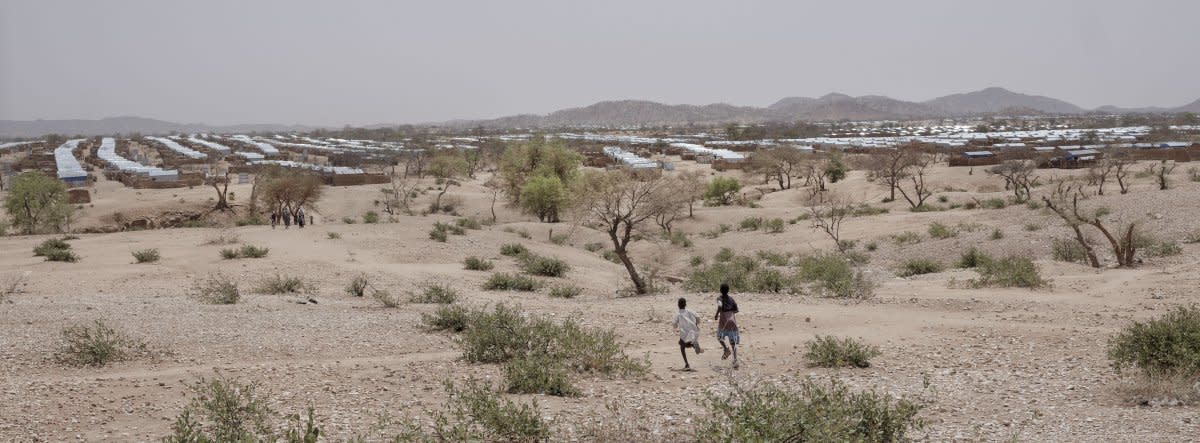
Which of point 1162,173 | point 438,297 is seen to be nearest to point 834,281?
point 438,297

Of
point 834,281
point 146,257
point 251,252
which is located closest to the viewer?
point 834,281

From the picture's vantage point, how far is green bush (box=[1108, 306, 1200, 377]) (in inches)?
352

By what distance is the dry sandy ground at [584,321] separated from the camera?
26.9 ft

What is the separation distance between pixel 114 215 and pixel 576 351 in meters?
35.4

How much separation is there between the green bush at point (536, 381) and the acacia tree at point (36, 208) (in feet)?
99.8

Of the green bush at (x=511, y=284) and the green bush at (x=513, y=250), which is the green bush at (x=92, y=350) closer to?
the green bush at (x=511, y=284)

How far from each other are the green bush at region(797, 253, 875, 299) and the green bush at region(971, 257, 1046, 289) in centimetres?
240

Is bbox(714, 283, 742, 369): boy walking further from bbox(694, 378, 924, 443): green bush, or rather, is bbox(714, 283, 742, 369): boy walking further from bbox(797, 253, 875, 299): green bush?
bbox(797, 253, 875, 299): green bush

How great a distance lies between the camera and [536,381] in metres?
9.41

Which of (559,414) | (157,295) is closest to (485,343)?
(559,414)

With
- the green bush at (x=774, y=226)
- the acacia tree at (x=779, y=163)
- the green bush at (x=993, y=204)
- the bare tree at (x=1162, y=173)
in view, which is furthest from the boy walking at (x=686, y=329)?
the acacia tree at (x=779, y=163)

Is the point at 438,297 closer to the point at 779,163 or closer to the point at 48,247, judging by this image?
the point at 48,247

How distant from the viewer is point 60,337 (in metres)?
11.9

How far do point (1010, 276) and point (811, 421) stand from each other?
13461 millimetres
